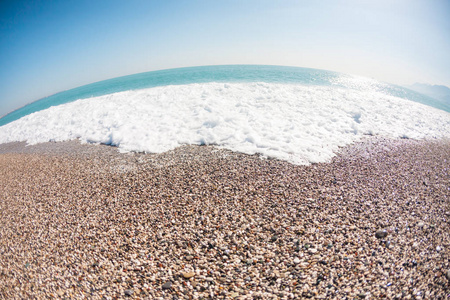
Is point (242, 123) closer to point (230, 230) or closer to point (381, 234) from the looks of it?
point (230, 230)

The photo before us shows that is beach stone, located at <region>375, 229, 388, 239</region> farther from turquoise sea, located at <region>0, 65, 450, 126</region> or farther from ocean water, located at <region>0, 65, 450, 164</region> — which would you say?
turquoise sea, located at <region>0, 65, 450, 126</region>

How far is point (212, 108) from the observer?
38.6 feet

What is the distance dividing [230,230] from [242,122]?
7.08m

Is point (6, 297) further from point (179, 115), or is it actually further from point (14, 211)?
point (179, 115)

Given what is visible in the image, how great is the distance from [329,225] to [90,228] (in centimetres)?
589

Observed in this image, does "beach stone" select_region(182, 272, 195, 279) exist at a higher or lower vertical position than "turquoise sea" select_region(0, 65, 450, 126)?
lower

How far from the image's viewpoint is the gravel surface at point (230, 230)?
299 cm

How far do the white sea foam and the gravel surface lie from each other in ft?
5.13

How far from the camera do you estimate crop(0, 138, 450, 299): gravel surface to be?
2994 millimetres

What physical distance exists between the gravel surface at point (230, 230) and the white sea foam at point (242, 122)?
5.13ft

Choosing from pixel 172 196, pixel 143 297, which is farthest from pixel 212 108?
pixel 143 297

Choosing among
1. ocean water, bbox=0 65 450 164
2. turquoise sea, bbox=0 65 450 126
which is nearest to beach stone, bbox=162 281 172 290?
ocean water, bbox=0 65 450 164

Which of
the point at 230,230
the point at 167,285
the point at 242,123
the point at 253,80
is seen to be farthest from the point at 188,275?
the point at 253,80

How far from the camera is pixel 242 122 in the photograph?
10.0m
